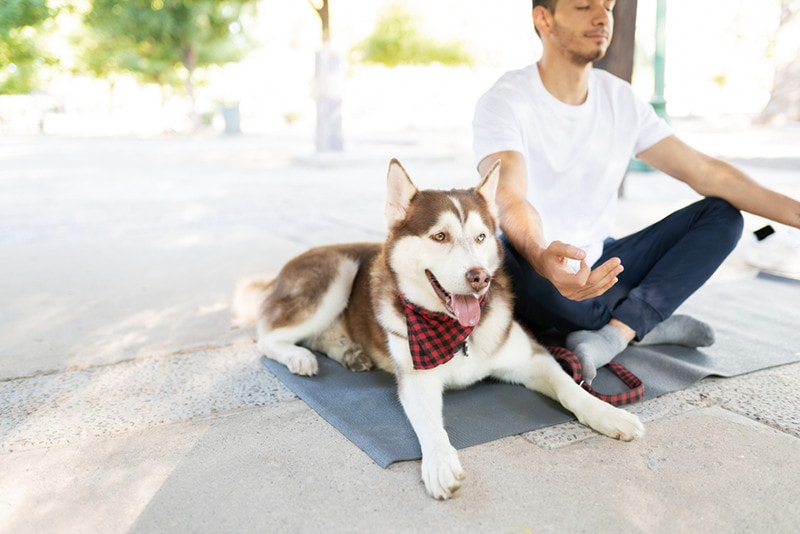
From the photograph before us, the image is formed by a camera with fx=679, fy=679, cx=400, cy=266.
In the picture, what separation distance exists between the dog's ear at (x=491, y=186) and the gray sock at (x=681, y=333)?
4.38ft

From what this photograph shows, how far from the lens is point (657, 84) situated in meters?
12.0

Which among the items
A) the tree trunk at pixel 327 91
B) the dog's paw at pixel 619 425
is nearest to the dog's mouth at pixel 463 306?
the dog's paw at pixel 619 425

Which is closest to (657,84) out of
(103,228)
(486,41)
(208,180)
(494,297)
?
(208,180)

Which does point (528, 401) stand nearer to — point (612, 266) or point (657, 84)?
point (612, 266)

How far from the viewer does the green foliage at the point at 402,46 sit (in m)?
31.7

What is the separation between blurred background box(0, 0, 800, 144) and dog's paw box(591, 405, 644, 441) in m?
21.5

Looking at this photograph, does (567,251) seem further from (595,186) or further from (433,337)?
(595,186)

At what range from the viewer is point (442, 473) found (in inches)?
94.6

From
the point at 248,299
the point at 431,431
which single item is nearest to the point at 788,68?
the point at 248,299

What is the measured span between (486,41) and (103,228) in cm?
2939

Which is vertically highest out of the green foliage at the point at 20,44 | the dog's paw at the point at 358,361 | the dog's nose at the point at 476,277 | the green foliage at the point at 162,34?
the green foliage at the point at 162,34

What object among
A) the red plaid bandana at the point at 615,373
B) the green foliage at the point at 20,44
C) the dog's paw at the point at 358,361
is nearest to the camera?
the red plaid bandana at the point at 615,373

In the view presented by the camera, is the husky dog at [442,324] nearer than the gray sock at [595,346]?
Yes

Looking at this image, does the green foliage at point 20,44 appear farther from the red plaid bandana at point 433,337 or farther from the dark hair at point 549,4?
the red plaid bandana at point 433,337
